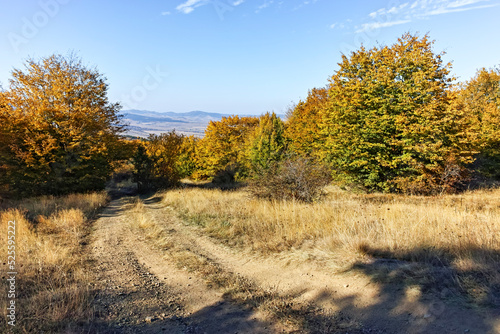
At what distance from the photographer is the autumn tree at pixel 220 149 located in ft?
120

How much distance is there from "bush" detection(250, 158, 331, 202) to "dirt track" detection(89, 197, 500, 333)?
4.62 meters

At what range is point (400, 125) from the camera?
53.1 feet

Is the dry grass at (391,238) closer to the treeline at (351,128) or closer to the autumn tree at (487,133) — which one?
the treeline at (351,128)

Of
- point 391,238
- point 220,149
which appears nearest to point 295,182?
point 391,238

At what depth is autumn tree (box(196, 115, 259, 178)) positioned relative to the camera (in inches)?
1442

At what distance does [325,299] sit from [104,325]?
3107mm

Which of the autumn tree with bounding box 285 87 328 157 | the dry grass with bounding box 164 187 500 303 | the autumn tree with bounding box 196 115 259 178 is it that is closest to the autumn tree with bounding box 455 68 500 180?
the autumn tree with bounding box 285 87 328 157

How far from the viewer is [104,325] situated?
3.40 metres

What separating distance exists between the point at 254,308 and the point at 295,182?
6.85 metres

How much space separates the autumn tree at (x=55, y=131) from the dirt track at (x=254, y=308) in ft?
50.9

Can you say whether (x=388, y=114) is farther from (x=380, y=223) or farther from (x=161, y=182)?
(x=161, y=182)

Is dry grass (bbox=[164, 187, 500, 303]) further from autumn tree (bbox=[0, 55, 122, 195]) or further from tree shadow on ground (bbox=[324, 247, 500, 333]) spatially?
autumn tree (bbox=[0, 55, 122, 195])

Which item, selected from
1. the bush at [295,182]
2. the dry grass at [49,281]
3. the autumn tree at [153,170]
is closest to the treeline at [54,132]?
the autumn tree at [153,170]

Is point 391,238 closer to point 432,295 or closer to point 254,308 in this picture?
point 432,295
